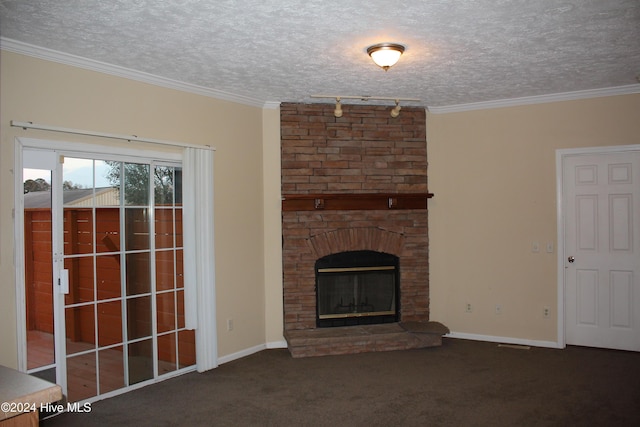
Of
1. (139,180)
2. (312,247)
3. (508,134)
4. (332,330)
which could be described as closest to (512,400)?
(332,330)

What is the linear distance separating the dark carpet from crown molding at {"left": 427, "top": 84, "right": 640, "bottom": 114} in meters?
2.62

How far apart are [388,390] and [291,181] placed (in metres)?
2.45

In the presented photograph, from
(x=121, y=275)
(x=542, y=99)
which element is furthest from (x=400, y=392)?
(x=542, y=99)

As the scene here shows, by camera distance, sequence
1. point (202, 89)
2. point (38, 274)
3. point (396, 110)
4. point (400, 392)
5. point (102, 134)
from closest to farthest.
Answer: point (38, 274)
point (102, 134)
point (400, 392)
point (202, 89)
point (396, 110)

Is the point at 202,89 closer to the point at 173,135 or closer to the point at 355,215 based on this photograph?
the point at 173,135

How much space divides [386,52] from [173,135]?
2.09 metres

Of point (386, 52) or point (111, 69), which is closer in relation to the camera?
point (386, 52)

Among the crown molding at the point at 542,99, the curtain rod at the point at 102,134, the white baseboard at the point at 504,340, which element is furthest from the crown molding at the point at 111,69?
the white baseboard at the point at 504,340

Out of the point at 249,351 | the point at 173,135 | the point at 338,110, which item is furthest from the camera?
the point at 249,351

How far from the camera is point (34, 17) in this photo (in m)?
3.08

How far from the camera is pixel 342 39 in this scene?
140 inches

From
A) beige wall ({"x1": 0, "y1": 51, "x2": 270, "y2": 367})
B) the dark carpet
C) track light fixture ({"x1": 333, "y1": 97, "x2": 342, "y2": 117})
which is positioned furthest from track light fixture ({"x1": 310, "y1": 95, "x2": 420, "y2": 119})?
the dark carpet

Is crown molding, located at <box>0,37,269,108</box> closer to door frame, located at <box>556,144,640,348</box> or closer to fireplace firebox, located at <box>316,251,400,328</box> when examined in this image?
fireplace firebox, located at <box>316,251,400,328</box>

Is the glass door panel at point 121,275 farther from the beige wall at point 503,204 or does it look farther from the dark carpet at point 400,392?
the beige wall at point 503,204
